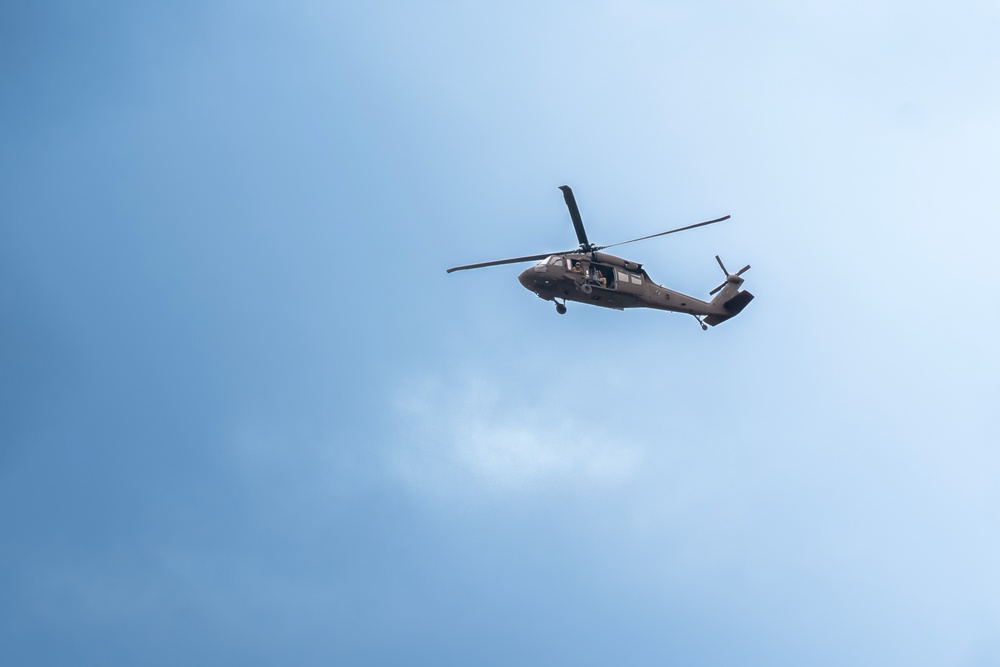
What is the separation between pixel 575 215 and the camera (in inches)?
3184

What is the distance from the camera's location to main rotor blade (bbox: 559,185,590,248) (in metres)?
77.7

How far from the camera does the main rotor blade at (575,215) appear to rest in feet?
255

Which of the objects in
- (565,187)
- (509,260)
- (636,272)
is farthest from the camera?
(636,272)

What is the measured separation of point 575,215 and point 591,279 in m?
6.22

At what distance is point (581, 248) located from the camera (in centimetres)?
8456

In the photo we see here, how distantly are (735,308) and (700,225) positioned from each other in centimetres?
1347

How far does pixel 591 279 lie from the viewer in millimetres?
84875

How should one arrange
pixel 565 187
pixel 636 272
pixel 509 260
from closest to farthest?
pixel 565 187
pixel 509 260
pixel 636 272

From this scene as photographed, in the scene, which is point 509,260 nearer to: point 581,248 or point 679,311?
point 581,248

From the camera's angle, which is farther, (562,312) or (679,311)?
(679,311)

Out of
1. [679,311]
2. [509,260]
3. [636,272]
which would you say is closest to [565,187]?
[509,260]

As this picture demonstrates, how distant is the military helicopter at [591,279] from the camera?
274ft

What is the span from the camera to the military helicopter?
83.4m

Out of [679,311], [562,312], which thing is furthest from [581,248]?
[679,311]
